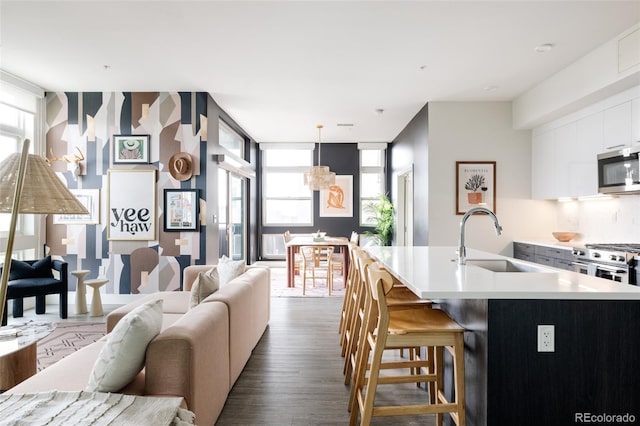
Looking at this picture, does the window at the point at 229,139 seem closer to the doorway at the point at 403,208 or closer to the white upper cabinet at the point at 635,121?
the doorway at the point at 403,208

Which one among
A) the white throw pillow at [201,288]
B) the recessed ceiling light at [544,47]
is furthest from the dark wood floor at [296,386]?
the recessed ceiling light at [544,47]

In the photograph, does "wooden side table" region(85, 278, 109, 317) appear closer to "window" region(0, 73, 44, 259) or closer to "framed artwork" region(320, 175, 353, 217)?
"window" region(0, 73, 44, 259)

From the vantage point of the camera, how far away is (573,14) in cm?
277

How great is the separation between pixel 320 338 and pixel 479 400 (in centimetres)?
208

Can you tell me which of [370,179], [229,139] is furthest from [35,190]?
[370,179]

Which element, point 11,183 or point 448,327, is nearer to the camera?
point 11,183

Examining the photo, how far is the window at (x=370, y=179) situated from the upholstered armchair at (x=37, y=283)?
564 cm

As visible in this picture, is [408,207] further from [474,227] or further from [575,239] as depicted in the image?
[575,239]

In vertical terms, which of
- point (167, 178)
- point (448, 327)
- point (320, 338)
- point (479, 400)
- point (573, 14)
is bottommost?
point (320, 338)

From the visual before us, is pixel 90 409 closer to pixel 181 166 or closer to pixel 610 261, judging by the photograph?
pixel 181 166

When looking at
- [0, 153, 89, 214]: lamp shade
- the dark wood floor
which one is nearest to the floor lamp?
[0, 153, 89, 214]: lamp shade

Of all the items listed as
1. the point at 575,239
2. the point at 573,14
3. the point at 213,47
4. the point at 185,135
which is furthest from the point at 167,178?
the point at 575,239

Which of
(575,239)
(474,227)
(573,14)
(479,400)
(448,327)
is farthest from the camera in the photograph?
(474,227)

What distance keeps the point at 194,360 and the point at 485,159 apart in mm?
4688
